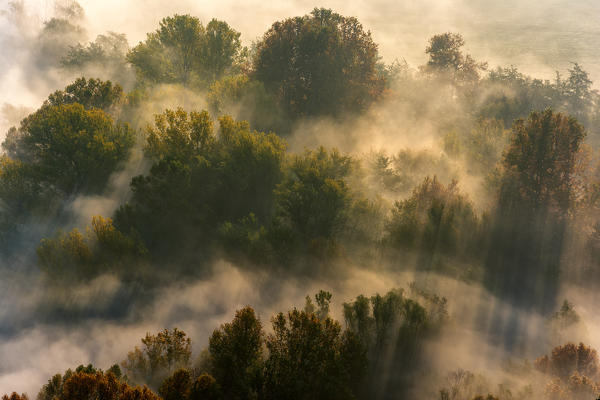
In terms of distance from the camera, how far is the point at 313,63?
43438 mm

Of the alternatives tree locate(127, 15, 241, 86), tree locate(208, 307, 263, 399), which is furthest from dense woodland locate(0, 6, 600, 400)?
tree locate(127, 15, 241, 86)

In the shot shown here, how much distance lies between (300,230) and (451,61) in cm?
5141

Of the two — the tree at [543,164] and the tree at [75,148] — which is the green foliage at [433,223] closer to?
the tree at [543,164]

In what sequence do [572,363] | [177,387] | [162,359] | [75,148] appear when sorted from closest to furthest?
[177,387] → [162,359] → [572,363] → [75,148]

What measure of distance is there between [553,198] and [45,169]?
1558 inches

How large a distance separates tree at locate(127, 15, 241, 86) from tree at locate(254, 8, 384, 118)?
749 centimetres

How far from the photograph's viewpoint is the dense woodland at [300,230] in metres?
17.6

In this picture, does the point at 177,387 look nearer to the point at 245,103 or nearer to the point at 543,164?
the point at 543,164

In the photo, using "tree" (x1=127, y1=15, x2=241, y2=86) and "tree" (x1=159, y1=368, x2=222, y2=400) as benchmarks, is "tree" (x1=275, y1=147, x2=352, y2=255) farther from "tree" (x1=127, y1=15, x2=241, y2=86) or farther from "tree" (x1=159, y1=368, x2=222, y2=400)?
"tree" (x1=127, y1=15, x2=241, y2=86)

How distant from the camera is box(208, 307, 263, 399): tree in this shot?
1496 centimetres

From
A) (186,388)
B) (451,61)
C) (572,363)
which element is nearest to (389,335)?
(572,363)

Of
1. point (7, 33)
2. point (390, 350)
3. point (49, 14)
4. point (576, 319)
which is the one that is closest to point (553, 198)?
point (576, 319)

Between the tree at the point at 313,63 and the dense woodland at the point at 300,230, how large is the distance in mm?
4348

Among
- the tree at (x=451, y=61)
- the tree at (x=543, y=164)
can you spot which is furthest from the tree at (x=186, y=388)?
the tree at (x=451, y=61)
